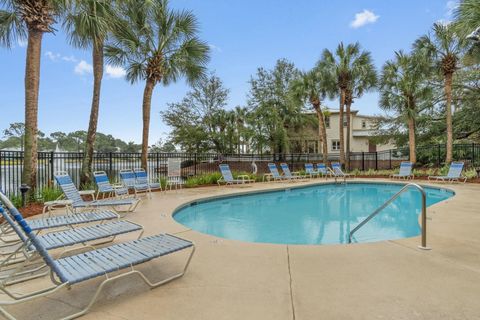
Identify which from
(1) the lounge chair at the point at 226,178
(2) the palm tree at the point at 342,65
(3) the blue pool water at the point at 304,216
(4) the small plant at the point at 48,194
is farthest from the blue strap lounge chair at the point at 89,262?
(2) the palm tree at the point at 342,65

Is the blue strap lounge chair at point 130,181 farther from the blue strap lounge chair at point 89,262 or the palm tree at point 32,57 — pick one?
the blue strap lounge chair at point 89,262

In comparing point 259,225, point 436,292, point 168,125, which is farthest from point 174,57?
point 168,125

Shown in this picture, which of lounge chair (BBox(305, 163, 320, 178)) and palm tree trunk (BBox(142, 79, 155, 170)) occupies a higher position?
palm tree trunk (BBox(142, 79, 155, 170))

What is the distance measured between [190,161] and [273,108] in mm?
9730

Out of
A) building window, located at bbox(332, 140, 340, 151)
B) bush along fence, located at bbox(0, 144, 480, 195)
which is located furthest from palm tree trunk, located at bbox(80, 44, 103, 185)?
building window, located at bbox(332, 140, 340, 151)

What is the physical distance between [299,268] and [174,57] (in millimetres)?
10101

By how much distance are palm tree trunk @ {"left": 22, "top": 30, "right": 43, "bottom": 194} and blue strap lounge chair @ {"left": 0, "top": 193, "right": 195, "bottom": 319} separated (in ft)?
17.3

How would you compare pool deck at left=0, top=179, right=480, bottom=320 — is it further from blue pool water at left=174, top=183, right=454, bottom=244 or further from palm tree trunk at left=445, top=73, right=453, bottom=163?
palm tree trunk at left=445, top=73, right=453, bottom=163

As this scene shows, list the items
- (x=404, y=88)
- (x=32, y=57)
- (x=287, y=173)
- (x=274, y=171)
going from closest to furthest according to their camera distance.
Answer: (x=32, y=57) < (x=274, y=171) < (x=287, y=173) < (x=404, y=88)

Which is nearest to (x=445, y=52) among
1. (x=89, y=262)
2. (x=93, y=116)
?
(x=93, y=116)

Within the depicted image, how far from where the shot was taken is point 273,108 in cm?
2309

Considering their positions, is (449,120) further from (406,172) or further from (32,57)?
(32,57)

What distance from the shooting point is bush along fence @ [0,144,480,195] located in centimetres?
873

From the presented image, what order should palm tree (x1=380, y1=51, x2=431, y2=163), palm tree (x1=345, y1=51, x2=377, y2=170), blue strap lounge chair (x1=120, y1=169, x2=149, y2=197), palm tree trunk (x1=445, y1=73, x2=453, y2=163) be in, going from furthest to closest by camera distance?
palm tree (x1=345, y1=51, x2=377, y2=170) < palm tree (x1=380, y1=51, x2=431, y2=163) < palm tree trunk (x1=445, y1=73, x2=453, y2=163) < blue strap lounge chair (x1=120, y1=169, x2=149, y2=197)
